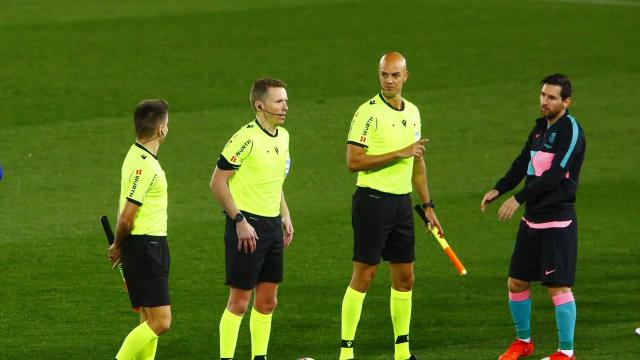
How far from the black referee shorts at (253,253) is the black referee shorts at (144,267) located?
1.92 feet

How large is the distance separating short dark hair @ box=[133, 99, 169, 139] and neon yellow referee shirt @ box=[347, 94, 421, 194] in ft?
5.83

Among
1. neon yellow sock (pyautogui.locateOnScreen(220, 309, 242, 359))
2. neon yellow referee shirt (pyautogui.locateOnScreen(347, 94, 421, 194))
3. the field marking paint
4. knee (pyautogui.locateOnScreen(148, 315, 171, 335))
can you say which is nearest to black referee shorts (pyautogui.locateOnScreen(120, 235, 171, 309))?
knee (pyautogui.locateOnScreen(148, 315, 171, 335))

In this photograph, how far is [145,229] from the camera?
9180 millimetres

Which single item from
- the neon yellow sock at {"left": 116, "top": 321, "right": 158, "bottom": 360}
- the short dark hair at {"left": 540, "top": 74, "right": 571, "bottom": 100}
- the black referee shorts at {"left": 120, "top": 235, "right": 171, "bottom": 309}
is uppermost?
the short dark hair at {"left": 540, "top": 74, "right": 571, "bottom": 100}

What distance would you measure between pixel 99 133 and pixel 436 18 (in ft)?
32.4

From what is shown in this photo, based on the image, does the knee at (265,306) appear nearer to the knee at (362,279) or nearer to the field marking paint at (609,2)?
the knee at (362,279)

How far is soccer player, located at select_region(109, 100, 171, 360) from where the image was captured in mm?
9094

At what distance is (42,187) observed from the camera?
16859 millimetres

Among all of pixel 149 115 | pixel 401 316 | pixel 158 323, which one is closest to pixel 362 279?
pixel 401 316

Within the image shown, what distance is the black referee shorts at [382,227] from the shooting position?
1038 centimetres

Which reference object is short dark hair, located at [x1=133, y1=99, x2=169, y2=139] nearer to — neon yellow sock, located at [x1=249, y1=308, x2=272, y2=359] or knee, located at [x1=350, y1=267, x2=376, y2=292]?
neon yellow sock, located at [x1=249, y1=308, x2=272, y2=359]

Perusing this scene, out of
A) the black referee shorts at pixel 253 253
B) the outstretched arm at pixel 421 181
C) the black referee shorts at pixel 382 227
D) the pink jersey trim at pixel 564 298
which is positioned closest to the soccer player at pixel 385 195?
the black referee shorts at pixel 382 227

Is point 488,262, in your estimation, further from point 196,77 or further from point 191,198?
point 196,77

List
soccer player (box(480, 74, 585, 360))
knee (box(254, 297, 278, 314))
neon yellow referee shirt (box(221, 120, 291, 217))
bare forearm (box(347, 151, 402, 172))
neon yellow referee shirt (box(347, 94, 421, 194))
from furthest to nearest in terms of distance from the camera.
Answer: neon yellow referee shirt (box(347, 94, 421, 194)), bare forearm (box(347, 151, 402, 172)), soccer player (box(480, 74, 585, 360)), knee (box(254, 297, 278, 314)), neon yellow referee shirt (box(221, 120, 291, 217))
